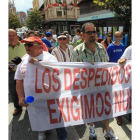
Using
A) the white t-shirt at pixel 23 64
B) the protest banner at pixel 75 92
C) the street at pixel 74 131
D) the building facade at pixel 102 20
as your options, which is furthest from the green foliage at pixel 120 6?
the white t-shirt at pixel 23 64

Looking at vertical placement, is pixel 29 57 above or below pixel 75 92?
above

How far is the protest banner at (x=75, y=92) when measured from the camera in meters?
1.92

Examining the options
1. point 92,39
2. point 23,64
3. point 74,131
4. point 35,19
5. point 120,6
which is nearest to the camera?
point 23,64

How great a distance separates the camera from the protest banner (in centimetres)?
192

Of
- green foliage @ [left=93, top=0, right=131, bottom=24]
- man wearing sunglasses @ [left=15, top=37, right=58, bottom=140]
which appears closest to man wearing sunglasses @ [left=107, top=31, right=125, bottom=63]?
man wearing sunglasses @ [left=15, top=37, right=58, bottom=140]

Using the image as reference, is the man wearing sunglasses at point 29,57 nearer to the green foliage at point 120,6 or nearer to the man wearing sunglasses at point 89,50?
the man wearing sunglasses at point 89,50

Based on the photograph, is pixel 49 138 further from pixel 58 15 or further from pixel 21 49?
pixel 58 15

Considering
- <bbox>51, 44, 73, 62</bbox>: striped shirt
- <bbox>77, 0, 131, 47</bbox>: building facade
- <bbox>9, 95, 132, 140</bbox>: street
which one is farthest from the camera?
<bbox>77, 0, 131, 47</bbox>: building facade

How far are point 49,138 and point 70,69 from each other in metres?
1.30

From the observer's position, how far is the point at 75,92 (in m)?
2.10

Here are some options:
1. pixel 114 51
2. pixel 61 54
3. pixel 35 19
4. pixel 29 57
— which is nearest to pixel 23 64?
pixel 29 57

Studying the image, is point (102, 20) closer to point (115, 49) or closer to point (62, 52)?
point (115, 49)

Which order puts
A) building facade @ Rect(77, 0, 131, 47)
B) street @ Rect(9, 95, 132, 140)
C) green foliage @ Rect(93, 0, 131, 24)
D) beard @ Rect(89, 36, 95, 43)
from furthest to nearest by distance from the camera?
building facade @ Rect(77, 0, 131, 47) → green foliage @ Rect(93, 0, 131, 24) → street @ Rect(9, 95, 132, 140) → beard @ Rect(89, 36, 95, 43)

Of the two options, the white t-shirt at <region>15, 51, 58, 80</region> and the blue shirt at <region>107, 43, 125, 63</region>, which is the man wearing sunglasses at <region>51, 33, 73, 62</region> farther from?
the white t-shirt at <region>15, 51, 58, 80</region>
